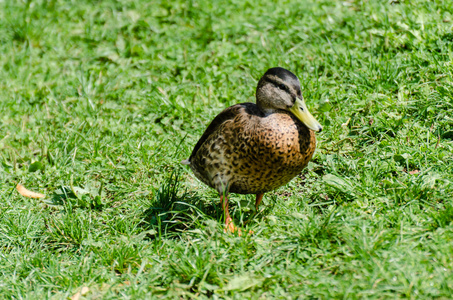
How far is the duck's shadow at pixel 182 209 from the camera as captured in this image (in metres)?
3.86

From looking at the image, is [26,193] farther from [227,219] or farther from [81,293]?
[227,219]

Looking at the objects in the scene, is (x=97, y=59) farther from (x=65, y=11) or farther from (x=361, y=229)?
(x=361, y=229)

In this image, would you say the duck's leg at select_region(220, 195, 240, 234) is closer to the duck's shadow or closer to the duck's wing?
the duck's shadow

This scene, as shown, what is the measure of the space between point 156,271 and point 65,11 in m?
5.23

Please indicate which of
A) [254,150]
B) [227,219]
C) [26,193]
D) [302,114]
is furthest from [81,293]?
[302,114]

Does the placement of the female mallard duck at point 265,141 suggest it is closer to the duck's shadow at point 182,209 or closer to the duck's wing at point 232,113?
the duck's wing at point 232,113

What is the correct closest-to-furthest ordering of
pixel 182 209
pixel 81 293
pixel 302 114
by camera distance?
pixel 81 293
pixel 302 114
pixel 182 209

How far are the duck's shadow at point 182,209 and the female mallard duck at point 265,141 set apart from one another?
220mm

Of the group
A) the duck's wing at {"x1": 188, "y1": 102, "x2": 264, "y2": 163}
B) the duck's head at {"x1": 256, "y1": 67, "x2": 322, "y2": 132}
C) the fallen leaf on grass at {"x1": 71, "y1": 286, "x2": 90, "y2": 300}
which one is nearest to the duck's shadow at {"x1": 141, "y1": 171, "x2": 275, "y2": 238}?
the duck's wing at {"x1": 188, "y1": 102, "x2": 264, "y2": 163}

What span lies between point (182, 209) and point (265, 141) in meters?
1.07

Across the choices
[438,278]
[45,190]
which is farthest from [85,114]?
[438,278]

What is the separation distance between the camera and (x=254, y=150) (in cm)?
342

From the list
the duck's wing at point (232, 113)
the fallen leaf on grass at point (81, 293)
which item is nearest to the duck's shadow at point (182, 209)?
the duck's wing at point (232, 113)

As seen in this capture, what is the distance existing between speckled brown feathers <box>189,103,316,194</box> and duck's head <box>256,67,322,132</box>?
6cm
